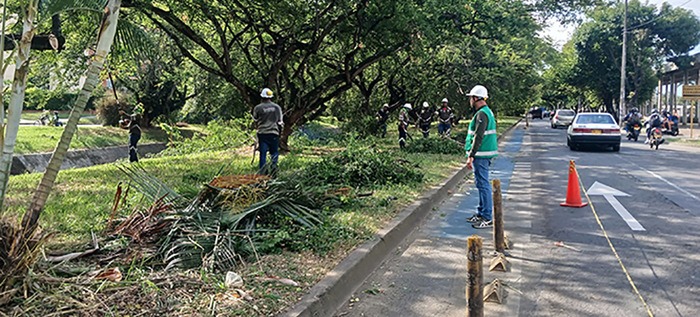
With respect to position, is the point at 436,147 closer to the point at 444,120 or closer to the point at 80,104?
the point at 444,120

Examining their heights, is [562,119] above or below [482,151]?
below

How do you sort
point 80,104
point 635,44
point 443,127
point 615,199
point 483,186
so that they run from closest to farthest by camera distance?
point 80,104 → point 483,186 → point 615,199 → point 443,127 → point 635,44

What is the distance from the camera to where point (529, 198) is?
968 cm

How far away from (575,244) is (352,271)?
9.86 ft

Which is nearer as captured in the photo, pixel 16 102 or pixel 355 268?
pixel 16 102

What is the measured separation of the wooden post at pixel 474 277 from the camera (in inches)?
151

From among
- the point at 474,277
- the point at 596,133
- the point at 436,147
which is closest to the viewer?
the point at 474,277

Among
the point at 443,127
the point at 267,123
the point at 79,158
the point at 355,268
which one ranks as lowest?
the point at 79,158

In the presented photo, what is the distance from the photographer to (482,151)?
7570 millimetres

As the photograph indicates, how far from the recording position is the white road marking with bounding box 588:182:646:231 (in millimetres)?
7449

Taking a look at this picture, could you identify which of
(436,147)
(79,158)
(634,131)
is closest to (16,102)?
(436,147)

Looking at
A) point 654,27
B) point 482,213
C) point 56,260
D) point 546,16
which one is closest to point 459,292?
point 482,213

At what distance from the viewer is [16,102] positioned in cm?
432

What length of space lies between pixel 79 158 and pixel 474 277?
21.7 metres
